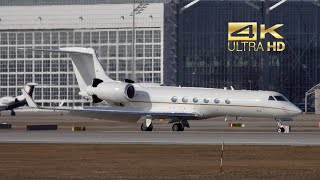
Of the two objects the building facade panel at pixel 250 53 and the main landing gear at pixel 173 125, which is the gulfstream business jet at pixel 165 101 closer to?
the main landing gear at pixel 173 125

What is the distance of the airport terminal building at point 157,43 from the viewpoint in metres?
144

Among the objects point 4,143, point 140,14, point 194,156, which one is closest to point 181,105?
point 4,143

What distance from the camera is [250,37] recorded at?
150 meters

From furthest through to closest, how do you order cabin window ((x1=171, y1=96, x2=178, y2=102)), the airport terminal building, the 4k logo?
the 4k logo
the airport terminal building
cabin window ((x1=171, y1=96, x2=178, y2=102))

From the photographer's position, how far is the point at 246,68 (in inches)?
5984

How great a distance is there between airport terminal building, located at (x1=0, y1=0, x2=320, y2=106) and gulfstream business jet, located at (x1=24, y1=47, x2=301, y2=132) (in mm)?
61765

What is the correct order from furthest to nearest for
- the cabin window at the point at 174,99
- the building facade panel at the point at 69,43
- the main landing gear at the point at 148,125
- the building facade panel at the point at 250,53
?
the building facade panel at the point at 250,53
the building facade panel at the point at 69,43
the cabin window at the point at 174,99
the main landing gear at the point at 148,125

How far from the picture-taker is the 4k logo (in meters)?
150

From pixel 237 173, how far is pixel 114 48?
10835 centimetres

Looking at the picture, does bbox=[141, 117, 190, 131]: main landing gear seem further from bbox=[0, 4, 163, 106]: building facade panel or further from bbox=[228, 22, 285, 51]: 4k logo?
bbox=[228, 22, 285, 51]: 4k logo

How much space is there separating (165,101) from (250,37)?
258 feet

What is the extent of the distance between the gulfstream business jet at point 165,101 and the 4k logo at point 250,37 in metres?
75.4

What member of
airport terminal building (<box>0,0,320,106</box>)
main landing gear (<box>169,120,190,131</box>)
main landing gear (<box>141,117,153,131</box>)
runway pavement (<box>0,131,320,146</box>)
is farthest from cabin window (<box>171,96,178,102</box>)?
airport terminal building (<box>0,0,320,106</box>)

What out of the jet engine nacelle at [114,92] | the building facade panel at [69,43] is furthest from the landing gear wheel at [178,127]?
the building facade panel at [69,43]
